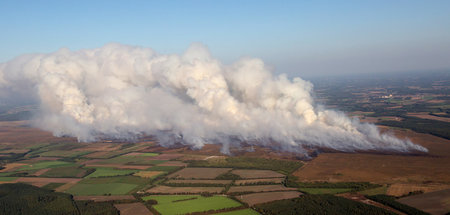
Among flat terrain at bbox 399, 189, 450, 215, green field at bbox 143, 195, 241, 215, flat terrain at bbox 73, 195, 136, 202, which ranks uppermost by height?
flat terrain at bbox 399, 189, 450, 215

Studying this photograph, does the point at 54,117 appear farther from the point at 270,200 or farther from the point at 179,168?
the point at 270,200

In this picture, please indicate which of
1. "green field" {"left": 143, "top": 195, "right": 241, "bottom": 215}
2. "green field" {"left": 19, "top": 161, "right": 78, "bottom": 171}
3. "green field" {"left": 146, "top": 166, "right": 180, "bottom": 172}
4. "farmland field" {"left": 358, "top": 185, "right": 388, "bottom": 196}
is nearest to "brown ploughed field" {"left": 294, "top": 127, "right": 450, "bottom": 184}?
"farmland field" {"left": 358, "top": 185, "right": 388, "bottom": 196}

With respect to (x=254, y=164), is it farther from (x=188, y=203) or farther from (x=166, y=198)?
(x=188, y=203)

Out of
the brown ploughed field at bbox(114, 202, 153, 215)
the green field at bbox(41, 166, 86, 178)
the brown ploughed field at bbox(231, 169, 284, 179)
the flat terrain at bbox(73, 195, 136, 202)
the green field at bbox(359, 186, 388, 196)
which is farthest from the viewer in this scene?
the green field at bbox(41, 166, 86, 178)

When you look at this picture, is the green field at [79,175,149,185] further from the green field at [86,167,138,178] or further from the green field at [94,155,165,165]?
the green field at [94,155,165,165]

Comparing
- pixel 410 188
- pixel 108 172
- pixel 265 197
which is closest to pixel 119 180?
pixel 108 172

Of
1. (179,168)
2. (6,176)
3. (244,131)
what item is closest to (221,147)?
(244,131)
